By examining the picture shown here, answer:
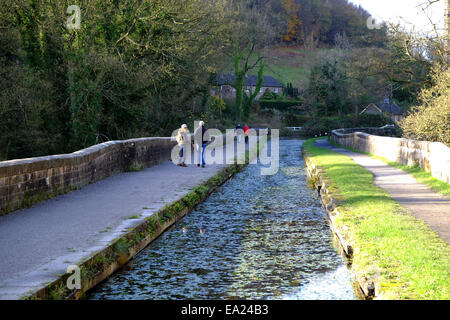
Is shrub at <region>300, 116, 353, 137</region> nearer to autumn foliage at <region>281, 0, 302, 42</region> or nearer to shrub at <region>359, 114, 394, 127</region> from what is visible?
shrub at <region>359, 114, 394, 127</region>

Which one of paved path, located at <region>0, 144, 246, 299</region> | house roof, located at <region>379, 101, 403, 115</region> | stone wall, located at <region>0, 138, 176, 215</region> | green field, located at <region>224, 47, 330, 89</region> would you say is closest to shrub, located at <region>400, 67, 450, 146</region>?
paved path, located at <region>0, 144, 246, 299</region>

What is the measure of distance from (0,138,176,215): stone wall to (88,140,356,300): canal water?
2.80m

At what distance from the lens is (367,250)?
25.1ft

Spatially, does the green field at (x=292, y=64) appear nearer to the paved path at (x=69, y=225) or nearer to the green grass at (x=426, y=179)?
the green grass at (x=426, y=179)

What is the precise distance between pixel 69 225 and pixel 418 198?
7.11 m

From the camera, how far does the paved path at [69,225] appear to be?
637cm

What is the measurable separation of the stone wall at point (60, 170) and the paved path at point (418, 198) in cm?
703

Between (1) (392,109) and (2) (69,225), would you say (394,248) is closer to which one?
(2) (69,225)

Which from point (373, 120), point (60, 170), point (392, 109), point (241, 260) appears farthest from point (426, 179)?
point (392, 109)

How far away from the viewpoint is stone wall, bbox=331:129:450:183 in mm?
14453

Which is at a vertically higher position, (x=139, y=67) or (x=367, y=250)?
(x=139, y=67)

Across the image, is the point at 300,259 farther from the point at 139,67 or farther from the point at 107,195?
the point at 139,67
